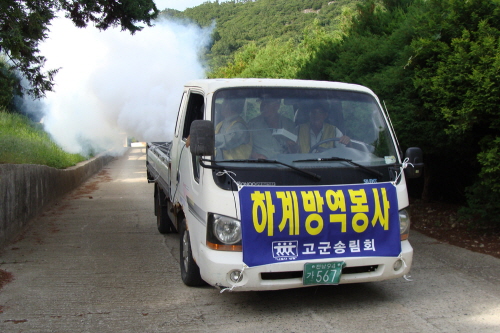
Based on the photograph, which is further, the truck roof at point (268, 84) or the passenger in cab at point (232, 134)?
the truck roof at point (268, 84)

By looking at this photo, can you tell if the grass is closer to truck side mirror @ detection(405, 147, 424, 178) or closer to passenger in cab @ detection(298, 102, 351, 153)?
passenger in cab @ detection(298, 102, 351, 153)

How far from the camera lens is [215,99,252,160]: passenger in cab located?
203 inches

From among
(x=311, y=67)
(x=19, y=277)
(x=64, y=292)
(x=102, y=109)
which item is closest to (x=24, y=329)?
(x=64, y=292)

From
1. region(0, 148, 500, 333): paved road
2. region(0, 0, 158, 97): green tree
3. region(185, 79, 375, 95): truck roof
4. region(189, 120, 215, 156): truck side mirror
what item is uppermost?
region(0, 0, 158, 97): green tree

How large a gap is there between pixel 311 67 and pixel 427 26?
188 inches

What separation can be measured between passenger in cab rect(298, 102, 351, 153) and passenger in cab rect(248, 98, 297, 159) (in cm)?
9

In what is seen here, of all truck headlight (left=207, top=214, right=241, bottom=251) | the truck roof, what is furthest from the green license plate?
the truck roof

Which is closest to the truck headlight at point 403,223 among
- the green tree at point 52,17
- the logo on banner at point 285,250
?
the logo on banner at point 285,250

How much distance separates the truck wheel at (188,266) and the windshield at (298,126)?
1.23 m

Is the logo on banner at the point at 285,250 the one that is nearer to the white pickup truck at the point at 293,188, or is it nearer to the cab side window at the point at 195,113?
the white pickup truck at the point at 293,188

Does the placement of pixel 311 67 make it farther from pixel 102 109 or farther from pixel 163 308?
pixel 102 109

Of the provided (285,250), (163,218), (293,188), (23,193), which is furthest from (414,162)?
(23,193)

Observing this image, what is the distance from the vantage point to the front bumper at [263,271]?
474cm

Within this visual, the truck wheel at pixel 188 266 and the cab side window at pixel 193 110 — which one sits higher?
the cab side window at pixel 193 110
